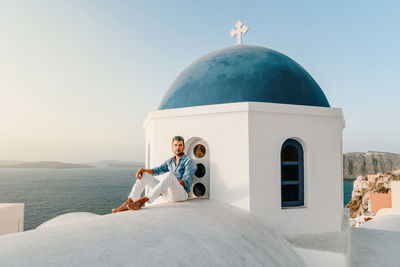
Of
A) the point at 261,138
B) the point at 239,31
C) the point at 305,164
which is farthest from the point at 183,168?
the point at 239,31

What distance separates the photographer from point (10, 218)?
31.0ft

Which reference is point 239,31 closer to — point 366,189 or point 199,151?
point 199,151

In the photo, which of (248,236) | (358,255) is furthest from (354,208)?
(248,236)

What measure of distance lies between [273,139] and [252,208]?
3.97 ft

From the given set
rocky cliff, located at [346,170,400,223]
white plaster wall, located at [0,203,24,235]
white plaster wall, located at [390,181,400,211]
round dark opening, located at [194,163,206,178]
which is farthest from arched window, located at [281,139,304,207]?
rocky cliff, located at [346,170,400,223]

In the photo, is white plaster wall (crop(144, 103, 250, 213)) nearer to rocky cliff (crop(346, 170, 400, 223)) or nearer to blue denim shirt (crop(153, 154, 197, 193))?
blue denim shirt (crop(153, 154, 197, 193))

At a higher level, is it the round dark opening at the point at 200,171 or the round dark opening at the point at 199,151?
the round dark opening at the point at 199,151

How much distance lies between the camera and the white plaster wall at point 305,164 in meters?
4.91

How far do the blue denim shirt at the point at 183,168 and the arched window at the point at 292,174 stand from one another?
1.67 m

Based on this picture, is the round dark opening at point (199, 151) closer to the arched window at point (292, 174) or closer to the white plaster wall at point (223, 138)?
the white plaster wall at point (223, 138)

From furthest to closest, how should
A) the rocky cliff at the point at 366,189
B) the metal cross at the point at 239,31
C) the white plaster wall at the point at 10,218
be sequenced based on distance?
1. the rocky cliff at the point at 366,189
2. the white plaster wall at the point at 10,218
3. the metal cross at the point at 239,31

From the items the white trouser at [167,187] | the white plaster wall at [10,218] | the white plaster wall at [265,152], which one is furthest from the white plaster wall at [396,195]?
the white plaster wall at [10,218]

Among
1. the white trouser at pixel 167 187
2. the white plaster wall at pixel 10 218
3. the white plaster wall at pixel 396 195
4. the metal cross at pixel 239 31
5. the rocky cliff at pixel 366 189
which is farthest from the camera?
the rocky cliff at pixel 366 189

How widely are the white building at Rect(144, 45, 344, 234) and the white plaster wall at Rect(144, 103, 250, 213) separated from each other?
0.05 feet
